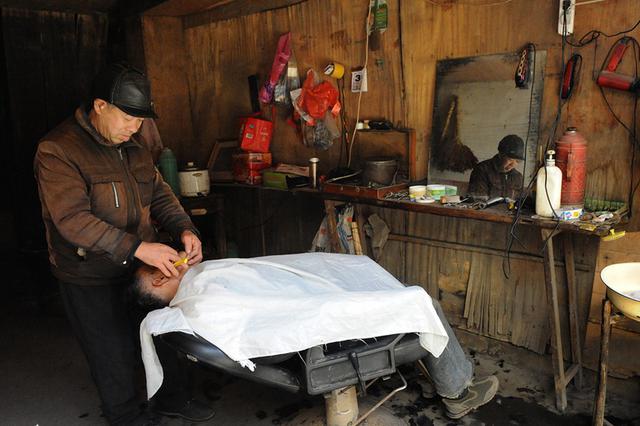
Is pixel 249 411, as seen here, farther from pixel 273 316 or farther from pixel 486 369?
pixel 486 369

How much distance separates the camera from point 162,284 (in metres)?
2.20

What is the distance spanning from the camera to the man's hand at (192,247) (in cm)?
244

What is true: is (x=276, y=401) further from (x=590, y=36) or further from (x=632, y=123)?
(x=590, y=36)

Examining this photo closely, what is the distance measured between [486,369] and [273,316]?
73.8 inches

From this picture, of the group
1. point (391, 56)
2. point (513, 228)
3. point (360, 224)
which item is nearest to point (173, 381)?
→ point (360, 224)

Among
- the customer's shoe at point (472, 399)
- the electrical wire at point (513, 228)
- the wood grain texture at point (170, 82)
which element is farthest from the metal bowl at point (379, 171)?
the wood grain texture at point (170, 82)

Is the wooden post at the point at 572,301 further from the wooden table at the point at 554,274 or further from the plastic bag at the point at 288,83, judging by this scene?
the plastic bag at the point at 288,83

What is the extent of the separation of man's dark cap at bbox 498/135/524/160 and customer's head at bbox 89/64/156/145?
6.35ft

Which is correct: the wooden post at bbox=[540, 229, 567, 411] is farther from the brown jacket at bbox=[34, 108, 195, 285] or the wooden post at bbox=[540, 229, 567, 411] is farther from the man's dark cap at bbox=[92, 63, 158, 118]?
the man's dark cap at bbox=[92, 63, 158, 118]

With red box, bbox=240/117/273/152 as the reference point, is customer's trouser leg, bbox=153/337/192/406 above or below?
below

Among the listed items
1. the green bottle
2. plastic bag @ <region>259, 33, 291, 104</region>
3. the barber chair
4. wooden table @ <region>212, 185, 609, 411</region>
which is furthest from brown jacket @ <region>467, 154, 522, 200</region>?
→ the green bottle

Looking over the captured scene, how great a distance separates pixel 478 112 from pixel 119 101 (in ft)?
6.57

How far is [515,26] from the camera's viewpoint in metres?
2.77

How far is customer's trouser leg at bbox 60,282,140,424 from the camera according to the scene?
7.98ft
